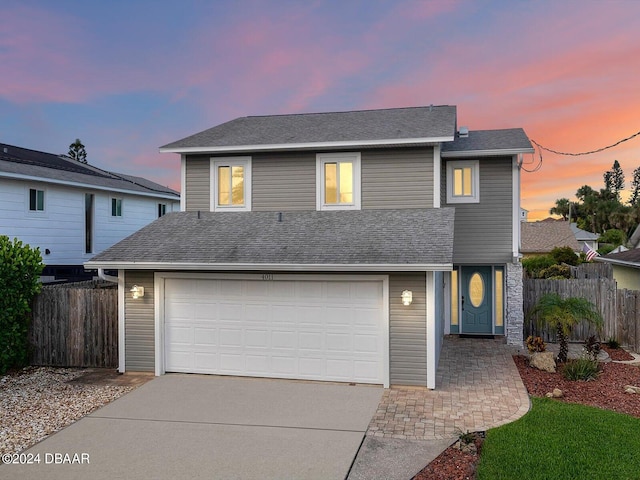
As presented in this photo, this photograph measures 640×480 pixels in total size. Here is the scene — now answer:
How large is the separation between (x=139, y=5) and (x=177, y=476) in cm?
1461

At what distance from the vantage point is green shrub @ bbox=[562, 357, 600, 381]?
9594mm

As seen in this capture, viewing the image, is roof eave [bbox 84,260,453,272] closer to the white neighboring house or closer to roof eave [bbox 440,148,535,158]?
roof eave [bbox 440,148,535,158]

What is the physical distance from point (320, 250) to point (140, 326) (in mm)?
4402

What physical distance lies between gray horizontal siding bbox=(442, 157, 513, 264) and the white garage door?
16.7 ft

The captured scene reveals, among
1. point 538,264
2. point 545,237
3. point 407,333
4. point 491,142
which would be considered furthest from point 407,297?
point 545,237

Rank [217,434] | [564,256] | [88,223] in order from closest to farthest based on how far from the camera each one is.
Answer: [217,434] → [88,223] → [564,256]

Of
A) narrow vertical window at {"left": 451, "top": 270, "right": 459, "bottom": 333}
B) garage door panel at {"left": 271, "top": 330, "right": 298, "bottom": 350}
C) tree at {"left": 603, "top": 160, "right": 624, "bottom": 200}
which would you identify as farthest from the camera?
tree at {"left": 603, "top": 160, "right": 624, "bottom": 200}

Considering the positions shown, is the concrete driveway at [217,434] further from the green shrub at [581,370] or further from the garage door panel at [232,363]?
the green shrub at [581,370]

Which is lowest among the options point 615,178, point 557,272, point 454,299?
point 454,299

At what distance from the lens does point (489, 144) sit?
13.4m

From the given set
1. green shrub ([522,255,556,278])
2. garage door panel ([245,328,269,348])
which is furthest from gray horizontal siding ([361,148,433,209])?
green shrub ([522,255,556,278])

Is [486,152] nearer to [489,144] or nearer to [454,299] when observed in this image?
[489,144]

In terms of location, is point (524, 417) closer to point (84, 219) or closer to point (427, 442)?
point (427, 442)

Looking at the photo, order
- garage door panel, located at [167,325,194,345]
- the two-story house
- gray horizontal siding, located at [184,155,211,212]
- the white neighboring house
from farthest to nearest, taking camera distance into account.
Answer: the white neighboring house, gray horizontal siding, located at [184,155,211,212], garage door panel, located at [167,325,194,345], the two-story house
